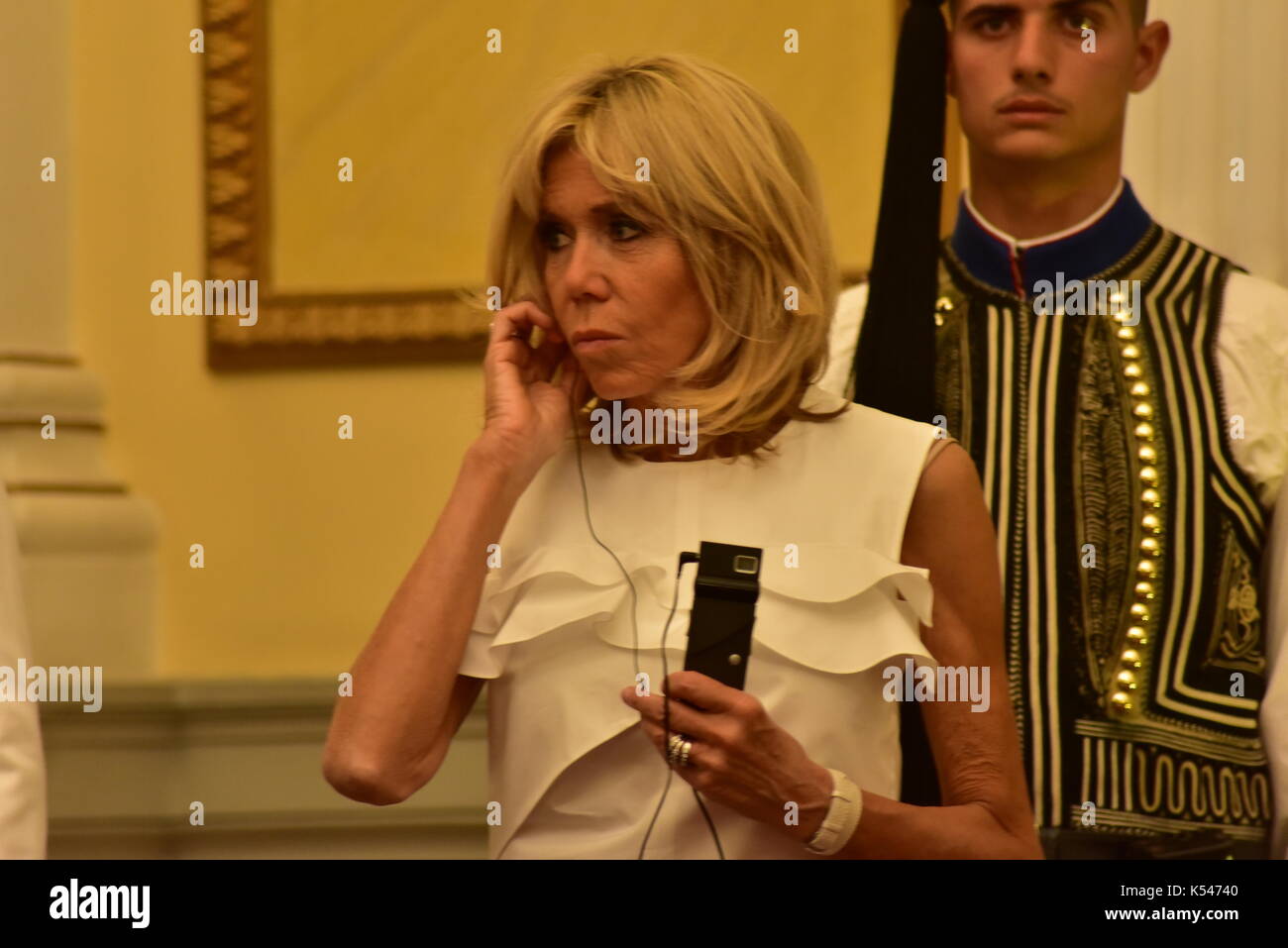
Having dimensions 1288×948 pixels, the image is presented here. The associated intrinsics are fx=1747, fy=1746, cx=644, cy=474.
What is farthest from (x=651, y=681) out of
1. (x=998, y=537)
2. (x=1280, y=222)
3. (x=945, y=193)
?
(x=945, y=193)

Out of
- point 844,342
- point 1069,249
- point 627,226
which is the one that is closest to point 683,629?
point 627,226

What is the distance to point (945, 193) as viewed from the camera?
2.07m

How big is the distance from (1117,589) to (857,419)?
1.07ft

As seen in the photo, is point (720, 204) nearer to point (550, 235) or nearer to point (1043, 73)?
point (550, 235)

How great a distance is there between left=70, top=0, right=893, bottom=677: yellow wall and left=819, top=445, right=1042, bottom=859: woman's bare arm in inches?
35.7

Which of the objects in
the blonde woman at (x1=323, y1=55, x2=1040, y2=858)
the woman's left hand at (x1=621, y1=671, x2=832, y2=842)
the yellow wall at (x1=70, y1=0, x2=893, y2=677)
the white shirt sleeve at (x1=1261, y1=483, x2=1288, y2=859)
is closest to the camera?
the woman's left hand at (x1=621, y1=671, x2=832, y2=842)

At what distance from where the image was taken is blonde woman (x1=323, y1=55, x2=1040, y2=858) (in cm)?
127

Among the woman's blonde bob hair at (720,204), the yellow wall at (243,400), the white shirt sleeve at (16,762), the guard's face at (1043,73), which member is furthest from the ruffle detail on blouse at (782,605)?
the yellow wall at (243,400)

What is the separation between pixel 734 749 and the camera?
46.1 inches

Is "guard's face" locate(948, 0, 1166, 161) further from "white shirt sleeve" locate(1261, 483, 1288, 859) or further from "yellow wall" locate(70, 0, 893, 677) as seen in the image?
"yellow wall" locate(70, 0, 893, 677)

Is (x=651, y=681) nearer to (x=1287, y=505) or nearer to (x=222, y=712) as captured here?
(x=1287, y=505)

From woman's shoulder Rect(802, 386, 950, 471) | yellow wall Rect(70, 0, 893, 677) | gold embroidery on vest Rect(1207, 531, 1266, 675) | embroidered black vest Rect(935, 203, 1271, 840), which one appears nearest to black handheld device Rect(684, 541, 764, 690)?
woman's shoulder Rect(802, 386, 950, 471)
